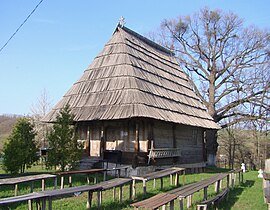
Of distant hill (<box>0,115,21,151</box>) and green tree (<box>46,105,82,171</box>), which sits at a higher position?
distant hill (<box>0,115,21,151</box>)

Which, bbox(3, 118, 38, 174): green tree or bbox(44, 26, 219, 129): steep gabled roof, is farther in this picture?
bbox(44, 26, 219, 129): steep gabled roof

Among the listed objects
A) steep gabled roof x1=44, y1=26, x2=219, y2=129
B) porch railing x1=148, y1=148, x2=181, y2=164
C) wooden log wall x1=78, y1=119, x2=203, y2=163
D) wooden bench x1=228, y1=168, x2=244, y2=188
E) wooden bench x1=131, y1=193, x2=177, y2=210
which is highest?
steep gabled roof x1=44, y1=26, x2=219, y2=129

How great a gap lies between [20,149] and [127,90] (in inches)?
227

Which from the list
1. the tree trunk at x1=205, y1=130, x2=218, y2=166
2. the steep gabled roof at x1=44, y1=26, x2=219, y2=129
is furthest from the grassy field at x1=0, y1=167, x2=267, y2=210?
the tree trunk at x1=205, y1=130, x2=218, y2=166

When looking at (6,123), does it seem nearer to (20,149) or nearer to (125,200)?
(20,149)

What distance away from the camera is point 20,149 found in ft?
39.7

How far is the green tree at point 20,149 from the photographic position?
11945 mm

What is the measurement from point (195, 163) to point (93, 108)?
387 inches

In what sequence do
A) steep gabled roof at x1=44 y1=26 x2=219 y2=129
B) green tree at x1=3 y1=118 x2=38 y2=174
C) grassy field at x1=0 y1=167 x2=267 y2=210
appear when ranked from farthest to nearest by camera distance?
steep gabled roof at x1=44 y1=26 x2=219 y2=129, green tree at x1=3 y1=118 x2=38 y2=174, grassy field at x1=0 y1=167 x2=267 y2=210

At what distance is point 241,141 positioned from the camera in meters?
37.8

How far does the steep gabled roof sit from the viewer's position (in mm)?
14453

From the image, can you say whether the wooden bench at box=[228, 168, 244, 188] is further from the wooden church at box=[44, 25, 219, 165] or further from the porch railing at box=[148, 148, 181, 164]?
the wooden church at box=[44, 25, 219, 165]

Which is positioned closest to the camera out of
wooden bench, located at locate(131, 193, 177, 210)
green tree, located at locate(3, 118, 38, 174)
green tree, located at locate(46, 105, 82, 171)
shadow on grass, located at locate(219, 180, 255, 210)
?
wooden bench, located at locate(131, 193, 177, 210)

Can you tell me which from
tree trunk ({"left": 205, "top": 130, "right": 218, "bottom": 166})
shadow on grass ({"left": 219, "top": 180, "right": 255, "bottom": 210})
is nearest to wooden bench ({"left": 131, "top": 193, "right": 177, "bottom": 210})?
shadow on grass ({"left": 219, "top": 180, "right": 255, "bottom": 210})
